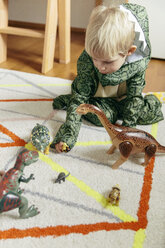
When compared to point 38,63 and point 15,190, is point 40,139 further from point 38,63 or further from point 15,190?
point 38,63

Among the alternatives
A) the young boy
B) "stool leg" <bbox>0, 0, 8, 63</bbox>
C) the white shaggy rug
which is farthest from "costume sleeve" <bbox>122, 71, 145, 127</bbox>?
"stool leg" <bbox>0, 0, 8, 63</bbox>

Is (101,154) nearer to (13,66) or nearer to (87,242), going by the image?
(87,242)

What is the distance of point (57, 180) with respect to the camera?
801mm

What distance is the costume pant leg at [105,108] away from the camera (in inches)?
42.4

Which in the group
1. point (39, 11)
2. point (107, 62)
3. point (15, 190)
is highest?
point (107, 62)

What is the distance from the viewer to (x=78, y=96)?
104 centimetres

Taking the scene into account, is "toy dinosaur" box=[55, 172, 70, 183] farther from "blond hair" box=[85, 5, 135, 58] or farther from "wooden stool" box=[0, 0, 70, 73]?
"wooden stool" box=[0, 0, 70, 73]

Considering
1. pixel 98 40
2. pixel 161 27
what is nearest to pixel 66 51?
pixel 161 27

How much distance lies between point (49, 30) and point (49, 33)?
0.05ft

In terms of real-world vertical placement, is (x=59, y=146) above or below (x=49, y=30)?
below

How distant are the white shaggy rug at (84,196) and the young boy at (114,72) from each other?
8cm

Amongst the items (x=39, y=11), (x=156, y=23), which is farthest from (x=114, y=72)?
(x=39, y=11)

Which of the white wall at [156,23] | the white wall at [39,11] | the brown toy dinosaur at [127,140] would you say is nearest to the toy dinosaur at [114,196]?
the brown toy dinosaur at [127,140]

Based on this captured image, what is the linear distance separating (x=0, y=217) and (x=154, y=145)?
1.66ft
